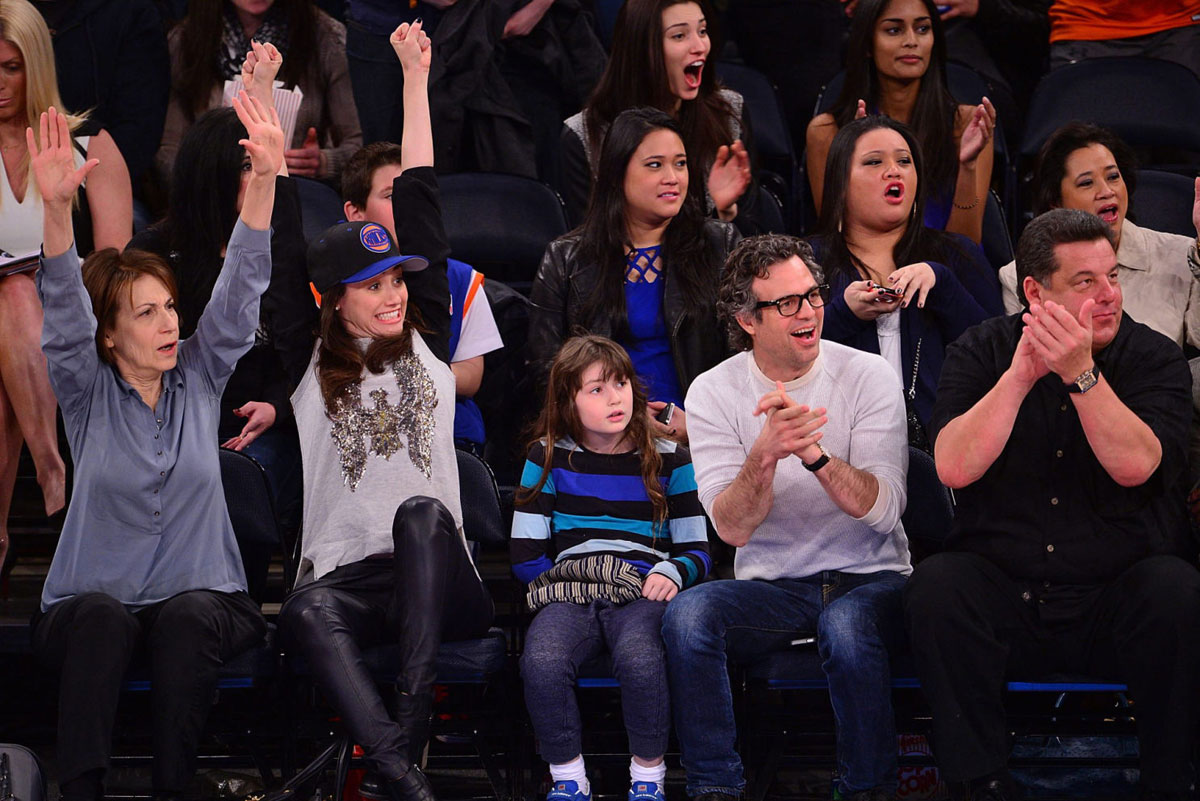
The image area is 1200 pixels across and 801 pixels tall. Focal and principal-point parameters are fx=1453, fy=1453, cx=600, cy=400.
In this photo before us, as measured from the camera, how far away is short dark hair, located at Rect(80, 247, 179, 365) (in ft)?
11.6

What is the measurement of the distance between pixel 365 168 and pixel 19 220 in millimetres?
1029

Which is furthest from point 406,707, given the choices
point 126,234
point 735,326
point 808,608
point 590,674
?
point 126,234

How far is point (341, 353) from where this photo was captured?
3703 millimetres

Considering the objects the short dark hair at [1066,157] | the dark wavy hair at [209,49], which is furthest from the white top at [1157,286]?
the dark wavy hair at [209,49]

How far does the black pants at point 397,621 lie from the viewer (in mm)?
3176

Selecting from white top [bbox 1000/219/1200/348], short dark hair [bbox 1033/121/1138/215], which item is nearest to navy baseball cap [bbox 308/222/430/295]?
white top [bbox 1000/219/1200/348]

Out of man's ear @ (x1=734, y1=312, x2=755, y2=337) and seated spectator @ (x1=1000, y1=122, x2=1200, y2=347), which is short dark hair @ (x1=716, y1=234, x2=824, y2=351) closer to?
man's ear @ (x1=734, y1=312, x2=755, y2=337)

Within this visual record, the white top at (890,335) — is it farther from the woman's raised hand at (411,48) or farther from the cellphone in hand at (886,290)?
the woman's raised hand at (411,48)

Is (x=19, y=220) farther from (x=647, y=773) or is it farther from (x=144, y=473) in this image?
(x=647, y=773)

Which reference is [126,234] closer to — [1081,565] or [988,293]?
[988,293]

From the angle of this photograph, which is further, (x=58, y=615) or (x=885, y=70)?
(x=885, y=70)

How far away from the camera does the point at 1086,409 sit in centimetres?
312

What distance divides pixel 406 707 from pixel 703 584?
752mm

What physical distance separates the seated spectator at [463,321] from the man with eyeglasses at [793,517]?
2.55ft
